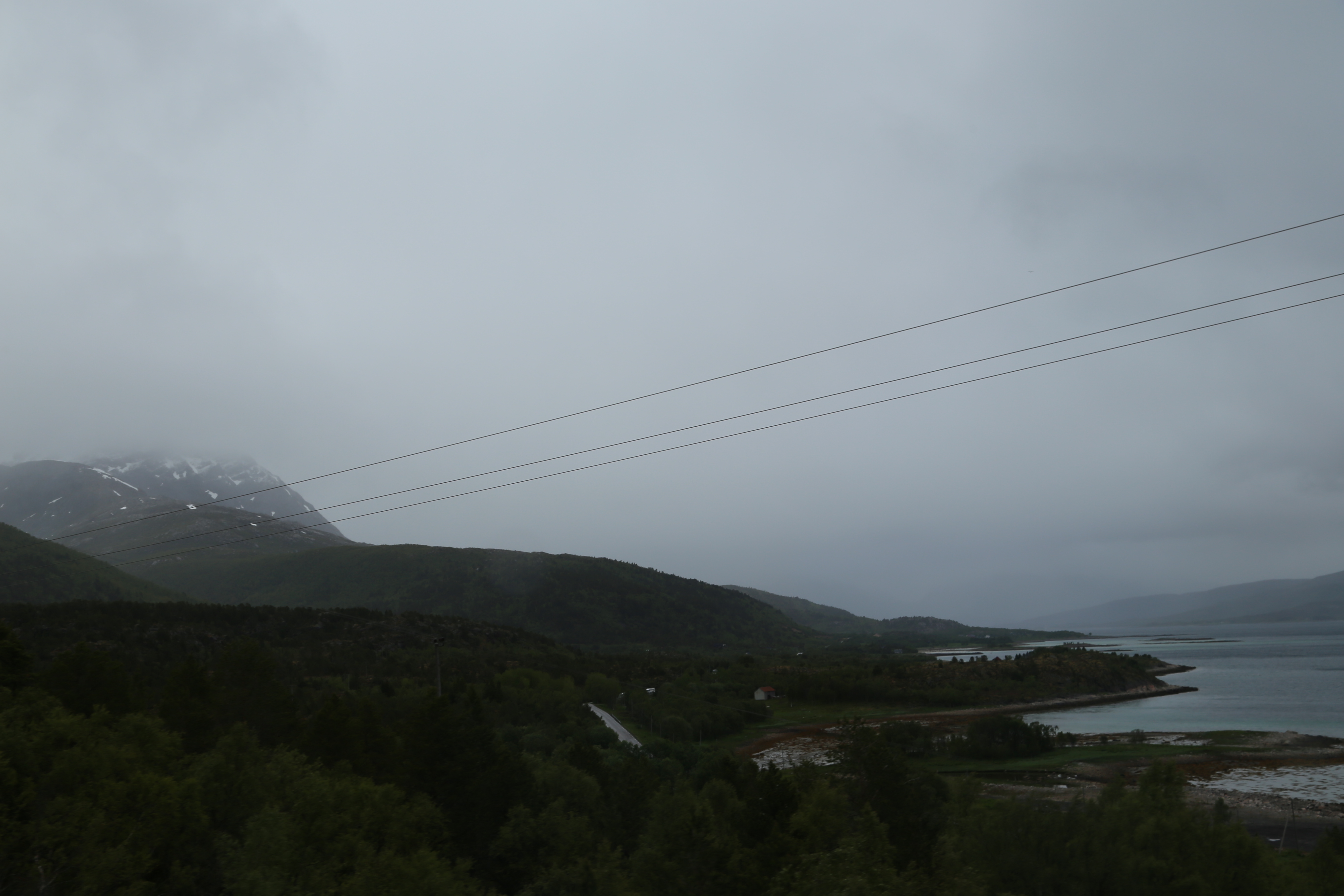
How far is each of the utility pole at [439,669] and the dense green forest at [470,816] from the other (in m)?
15.1

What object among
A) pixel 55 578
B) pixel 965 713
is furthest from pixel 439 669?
pixel 55 578

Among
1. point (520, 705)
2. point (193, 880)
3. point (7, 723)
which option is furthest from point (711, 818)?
point (520, 705)

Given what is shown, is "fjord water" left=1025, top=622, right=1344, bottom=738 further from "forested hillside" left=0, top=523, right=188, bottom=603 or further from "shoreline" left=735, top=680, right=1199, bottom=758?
"forested hillside" left=0, top=523, right=188, bottom=603

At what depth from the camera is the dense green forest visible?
73.9ft

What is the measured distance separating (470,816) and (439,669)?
110 ft

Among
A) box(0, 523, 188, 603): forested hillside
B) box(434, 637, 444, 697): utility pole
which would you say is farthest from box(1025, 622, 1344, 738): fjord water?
box(0, 523, 188, 603): forested hillside

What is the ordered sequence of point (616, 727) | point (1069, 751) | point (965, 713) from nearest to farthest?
point (1069, 751) < point (616, 727) < point (965, 713)

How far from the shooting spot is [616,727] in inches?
3068

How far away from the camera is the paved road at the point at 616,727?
70.5 metres

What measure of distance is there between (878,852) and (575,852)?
1407 cm

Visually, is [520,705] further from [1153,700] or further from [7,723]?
[1153,700]

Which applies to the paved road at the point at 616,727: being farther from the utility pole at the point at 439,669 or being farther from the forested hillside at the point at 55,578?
the forested hillside at the point at 55,578

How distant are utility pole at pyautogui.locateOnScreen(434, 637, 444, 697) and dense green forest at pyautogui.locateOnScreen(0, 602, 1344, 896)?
1505 centimetres

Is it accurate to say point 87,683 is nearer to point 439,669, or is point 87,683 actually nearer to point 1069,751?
point 439,669
